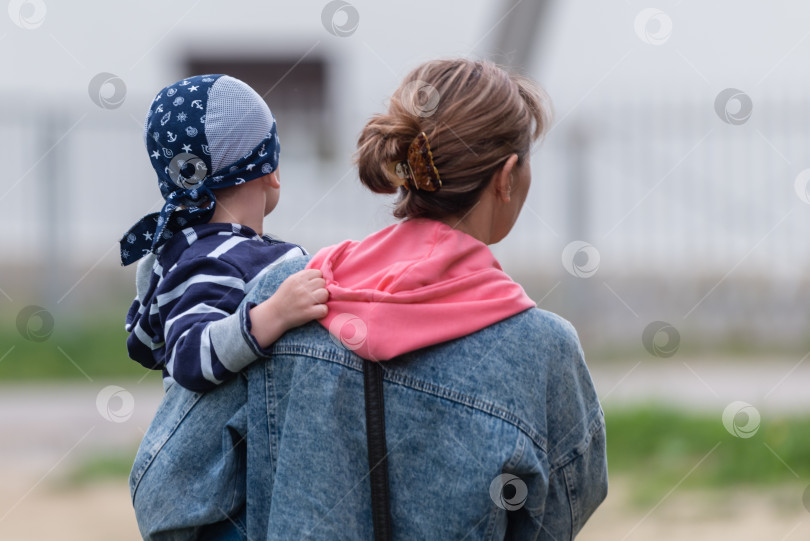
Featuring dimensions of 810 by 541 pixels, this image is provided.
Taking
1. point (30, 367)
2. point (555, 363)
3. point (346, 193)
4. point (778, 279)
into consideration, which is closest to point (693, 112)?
point (778, 279)

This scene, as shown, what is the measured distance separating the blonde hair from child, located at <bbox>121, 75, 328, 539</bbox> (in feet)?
0.66

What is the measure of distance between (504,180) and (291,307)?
35cm

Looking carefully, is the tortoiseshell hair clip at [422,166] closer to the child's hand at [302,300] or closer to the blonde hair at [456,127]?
the blonde hair at [456,127]

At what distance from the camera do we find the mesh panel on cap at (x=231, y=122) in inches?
58.8

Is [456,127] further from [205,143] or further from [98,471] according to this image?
[98,471]

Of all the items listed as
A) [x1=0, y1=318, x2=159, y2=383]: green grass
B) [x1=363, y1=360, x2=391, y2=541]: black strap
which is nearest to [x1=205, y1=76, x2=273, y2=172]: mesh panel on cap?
[x1=363, y1=360, x2=391, y2=541]: black strap

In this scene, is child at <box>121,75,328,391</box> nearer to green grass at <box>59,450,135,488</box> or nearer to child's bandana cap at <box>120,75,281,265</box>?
child's bandana cap at <box>120,75,281,265</box>

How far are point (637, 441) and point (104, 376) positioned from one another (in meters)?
3.93

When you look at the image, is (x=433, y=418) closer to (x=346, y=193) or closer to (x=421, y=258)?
(x=421, y=258)

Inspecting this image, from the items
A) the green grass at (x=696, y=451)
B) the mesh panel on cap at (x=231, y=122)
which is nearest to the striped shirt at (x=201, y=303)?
the mesh panel on cap at (x=231, y=122)

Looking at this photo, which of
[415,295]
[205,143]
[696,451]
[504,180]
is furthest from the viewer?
[696,451]

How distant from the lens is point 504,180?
1.31m

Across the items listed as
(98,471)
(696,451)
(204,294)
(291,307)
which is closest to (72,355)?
(98,471)

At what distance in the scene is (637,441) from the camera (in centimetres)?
488
